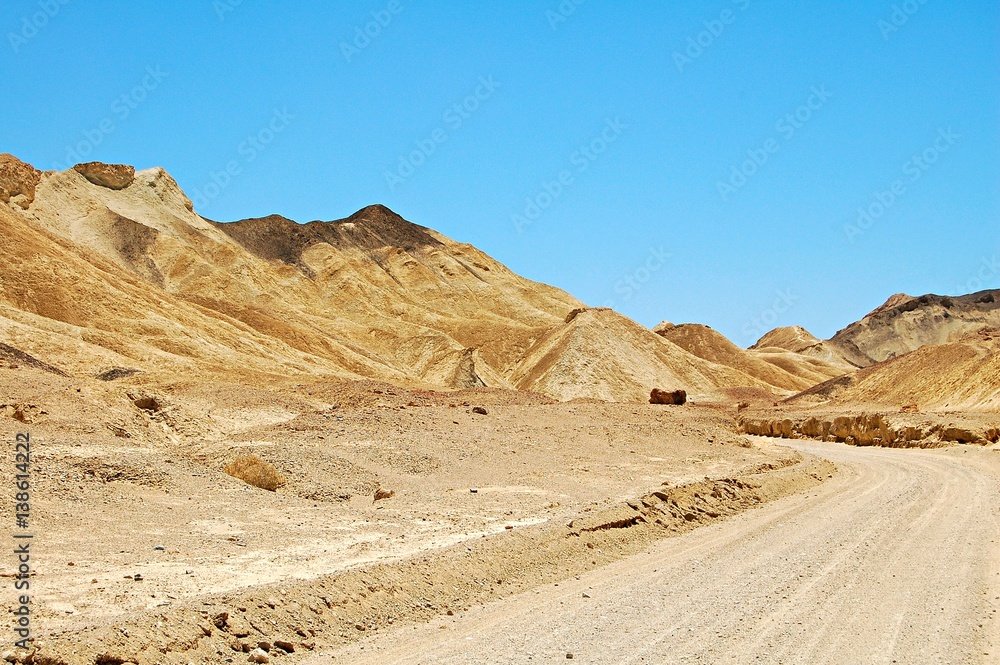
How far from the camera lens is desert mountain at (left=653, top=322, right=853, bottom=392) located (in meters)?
89.8

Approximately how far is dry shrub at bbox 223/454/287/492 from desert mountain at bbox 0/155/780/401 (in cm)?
1892

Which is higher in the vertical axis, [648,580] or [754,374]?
[754,374]

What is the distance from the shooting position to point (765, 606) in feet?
29.2

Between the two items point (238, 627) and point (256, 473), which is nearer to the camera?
point (238, 627)

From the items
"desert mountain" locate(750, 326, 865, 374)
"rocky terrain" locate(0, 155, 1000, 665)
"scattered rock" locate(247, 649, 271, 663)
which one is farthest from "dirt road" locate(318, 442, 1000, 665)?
"desert mountain" locate(750, 326, 865, 374)

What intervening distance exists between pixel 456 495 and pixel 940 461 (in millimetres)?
16184

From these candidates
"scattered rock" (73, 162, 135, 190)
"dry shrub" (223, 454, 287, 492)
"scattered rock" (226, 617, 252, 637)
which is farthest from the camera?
"scattered rock" (73, 162, 135, 190)

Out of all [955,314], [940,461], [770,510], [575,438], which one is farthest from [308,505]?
[955,314]

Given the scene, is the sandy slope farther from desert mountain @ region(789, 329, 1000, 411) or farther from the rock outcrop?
the rock outcrop

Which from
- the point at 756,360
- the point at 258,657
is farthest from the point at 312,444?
the point at 756,360

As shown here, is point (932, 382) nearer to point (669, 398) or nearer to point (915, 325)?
point (669, 398)

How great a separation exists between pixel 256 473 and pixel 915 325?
136414 mm

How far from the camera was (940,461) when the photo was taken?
2484cm

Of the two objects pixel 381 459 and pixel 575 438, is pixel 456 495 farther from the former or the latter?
pixel 575 438
